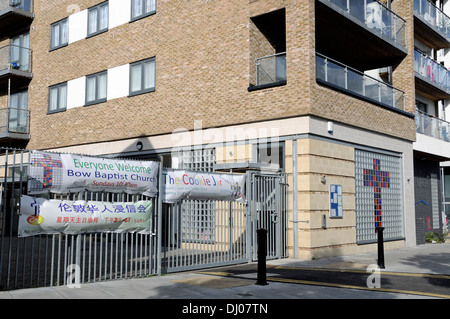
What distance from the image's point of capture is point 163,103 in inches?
664

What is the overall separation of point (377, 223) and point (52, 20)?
16.6m

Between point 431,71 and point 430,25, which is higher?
point 430,25

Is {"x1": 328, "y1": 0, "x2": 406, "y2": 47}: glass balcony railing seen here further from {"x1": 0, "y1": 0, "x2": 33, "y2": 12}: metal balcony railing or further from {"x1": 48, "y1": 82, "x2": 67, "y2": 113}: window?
{"x1": 0, "y1": 0, "x2": 33, "y2": 12}: metal balcony railing

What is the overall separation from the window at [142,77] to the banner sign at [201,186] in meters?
7.17

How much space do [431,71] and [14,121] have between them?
799 inches

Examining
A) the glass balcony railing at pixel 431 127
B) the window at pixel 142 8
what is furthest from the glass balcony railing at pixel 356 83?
the window at pixel 142 8

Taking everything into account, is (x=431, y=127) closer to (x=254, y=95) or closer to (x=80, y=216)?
(x=254, y=95)

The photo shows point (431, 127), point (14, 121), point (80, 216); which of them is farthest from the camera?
point (14, 121)

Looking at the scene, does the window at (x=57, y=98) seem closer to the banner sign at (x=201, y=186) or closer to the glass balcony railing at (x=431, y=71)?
the banner sign at (x=201, y=186)

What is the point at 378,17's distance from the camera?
17.3 metres

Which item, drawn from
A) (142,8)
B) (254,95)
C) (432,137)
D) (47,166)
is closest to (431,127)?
(432,137)

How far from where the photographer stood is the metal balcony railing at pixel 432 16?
22395mm

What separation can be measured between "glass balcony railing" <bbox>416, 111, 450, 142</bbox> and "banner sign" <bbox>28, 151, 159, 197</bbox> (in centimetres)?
1471

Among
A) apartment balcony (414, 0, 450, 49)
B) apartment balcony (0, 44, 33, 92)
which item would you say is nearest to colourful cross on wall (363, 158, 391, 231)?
apartment balcony (414, 0, 450, 49)
